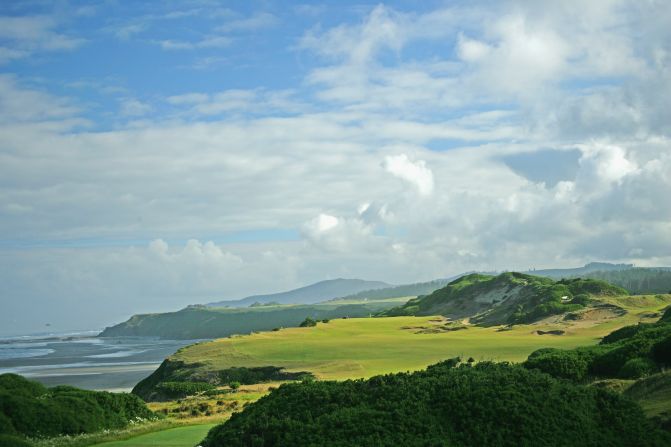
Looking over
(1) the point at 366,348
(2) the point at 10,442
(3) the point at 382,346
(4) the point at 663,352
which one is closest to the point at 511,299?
(3) the point at 382,346

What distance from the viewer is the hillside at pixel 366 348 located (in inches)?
2451

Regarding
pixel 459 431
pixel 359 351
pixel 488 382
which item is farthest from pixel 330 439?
pixel 359 351

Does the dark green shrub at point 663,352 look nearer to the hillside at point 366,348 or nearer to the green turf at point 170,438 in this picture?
the green turf at point 170,438

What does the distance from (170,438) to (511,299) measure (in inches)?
4472

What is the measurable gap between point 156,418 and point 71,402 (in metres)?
5.41

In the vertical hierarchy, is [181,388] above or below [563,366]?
below

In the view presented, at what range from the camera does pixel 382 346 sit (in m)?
76.1

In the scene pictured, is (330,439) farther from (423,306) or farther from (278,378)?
(423,306)

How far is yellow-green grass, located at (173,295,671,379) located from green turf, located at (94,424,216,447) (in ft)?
82.3

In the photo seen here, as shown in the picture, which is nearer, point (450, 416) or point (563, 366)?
point (450, 416)

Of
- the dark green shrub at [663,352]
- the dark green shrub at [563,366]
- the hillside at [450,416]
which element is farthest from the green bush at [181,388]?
the hillside at [450,416]

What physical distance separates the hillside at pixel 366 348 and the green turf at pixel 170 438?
2494cm

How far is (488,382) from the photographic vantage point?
20281 mm

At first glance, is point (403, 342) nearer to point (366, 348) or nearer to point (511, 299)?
point (366, 348)
